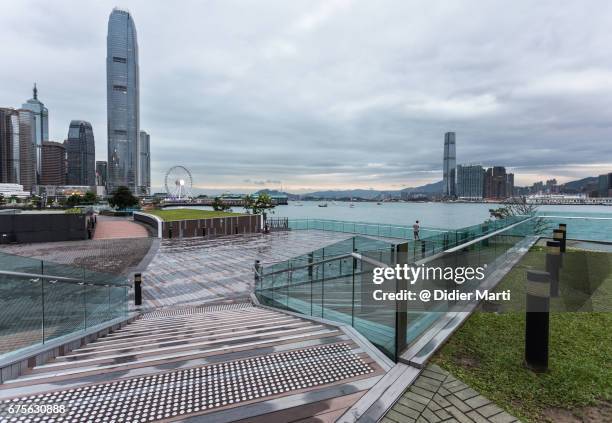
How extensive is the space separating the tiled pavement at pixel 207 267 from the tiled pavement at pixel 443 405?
26.3ft

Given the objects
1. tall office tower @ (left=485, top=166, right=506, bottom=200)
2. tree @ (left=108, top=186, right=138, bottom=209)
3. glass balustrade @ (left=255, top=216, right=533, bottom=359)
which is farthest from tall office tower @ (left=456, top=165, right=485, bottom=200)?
glass balustrade @ (left=255, top=216, right=533, bottom=359)

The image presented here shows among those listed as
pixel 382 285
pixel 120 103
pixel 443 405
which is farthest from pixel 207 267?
pixel 120 103

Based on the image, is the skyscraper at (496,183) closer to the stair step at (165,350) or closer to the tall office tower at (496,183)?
the tall office tower at (496,183)

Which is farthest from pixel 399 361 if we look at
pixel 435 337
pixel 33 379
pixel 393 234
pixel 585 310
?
pixel 393 234

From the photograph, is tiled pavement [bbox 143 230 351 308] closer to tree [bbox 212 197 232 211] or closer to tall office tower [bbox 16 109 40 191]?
tree [bbox 212 197 232 211]

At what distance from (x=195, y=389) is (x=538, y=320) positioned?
332 cm

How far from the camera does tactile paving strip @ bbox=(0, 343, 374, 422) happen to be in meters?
2.33

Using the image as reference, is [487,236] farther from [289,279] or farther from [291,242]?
[291,242]

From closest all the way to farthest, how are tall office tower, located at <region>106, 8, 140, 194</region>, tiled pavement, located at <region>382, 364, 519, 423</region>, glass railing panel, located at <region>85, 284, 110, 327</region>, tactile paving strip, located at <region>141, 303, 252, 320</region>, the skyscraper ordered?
tiled pavement, located at <region>382, 364, 519, 423</region>
glass railing panel, located at <region>85, 284, 110, 327</region>
tactile paving strip, located at <region>141, 303, 252, 320</region>
the skyscraper
tall office tower, located at <region>106, 8, 140, 194</region>

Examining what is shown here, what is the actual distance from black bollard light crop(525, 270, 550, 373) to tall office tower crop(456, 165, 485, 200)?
5556 inches

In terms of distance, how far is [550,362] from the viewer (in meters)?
3.43

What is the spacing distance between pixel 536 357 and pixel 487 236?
12.2 ft

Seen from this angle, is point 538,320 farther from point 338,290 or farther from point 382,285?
point 338,290

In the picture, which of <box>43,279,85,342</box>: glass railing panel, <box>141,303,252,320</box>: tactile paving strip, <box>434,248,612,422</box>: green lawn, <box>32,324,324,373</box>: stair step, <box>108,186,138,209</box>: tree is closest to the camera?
<box>434,248,612,422</box>: green lawn
